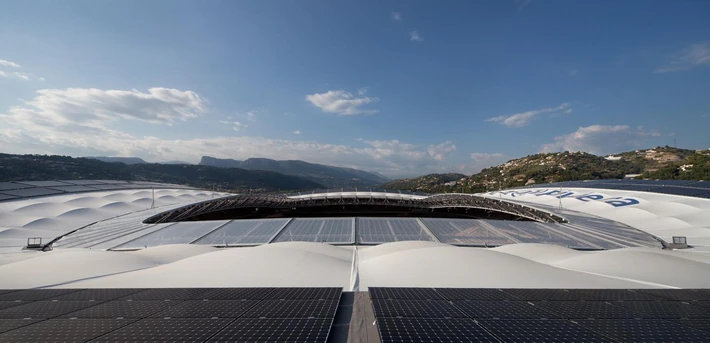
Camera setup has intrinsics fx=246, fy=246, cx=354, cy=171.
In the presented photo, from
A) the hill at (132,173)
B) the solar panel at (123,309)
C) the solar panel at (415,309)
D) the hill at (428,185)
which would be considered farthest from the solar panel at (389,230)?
the hill at (428,185)

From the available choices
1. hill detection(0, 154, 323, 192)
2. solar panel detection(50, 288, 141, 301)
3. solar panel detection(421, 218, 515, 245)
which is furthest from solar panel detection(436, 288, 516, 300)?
hill detection(0, 154, 323, 192)

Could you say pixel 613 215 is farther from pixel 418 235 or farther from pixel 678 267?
pixel 418 235

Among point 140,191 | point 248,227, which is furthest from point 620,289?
point 140,191

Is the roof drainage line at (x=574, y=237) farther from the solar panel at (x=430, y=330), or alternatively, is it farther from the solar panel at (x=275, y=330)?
the solar panel at (x=275, y=330)

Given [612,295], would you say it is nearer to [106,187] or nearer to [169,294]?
[169,294]

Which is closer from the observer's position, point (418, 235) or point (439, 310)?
point (439, 310)

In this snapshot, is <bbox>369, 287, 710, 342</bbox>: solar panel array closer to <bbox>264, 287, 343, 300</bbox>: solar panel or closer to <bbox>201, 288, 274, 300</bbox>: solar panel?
<bbox>264, 287, 343, 300</bbox>: solar panel
